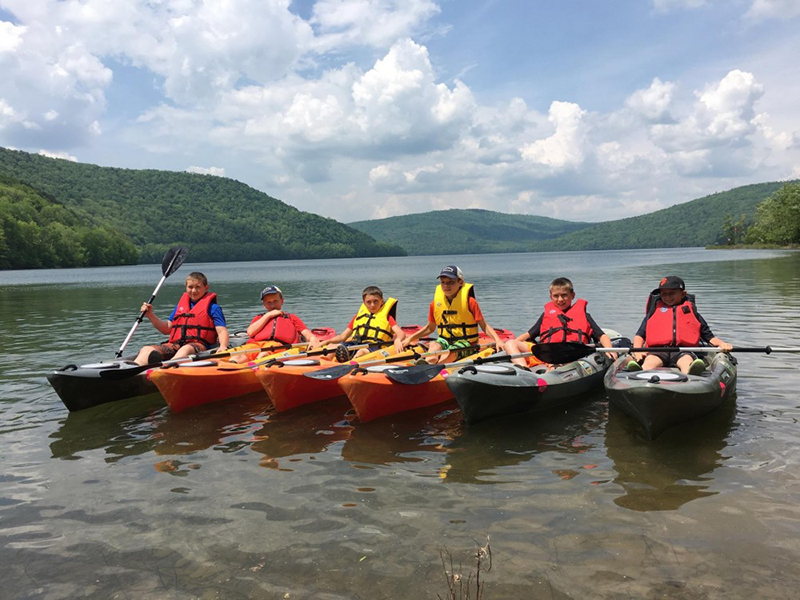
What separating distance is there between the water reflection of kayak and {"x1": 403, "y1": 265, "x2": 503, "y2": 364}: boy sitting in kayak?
235 cm

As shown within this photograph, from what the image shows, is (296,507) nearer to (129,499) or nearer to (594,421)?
(129,499)

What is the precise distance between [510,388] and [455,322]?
2183mm

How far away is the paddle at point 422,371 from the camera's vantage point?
723cm

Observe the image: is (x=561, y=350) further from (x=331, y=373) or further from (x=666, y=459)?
(x=331, y=373)

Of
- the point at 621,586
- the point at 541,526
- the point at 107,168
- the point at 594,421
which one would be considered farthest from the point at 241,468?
the point at 107,168

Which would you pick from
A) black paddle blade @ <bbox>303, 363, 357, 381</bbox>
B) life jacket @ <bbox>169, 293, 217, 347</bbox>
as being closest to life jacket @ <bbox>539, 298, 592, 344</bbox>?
black paddle blade @ <bbox>303, 363, 357, 381</bbox>

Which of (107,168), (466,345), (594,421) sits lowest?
(594,421)

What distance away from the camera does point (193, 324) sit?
9.54 m

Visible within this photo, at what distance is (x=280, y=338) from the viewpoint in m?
9.80

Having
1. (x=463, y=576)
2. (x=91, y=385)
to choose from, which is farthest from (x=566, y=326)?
(x=91, y=385)

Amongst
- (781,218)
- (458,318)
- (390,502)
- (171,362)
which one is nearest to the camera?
(390,502)

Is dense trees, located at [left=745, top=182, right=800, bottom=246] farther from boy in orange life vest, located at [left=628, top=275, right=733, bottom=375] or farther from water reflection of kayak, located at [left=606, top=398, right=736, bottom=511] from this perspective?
water reflection of kayak, located at [left=606, top=398, right=736, bottom=511]

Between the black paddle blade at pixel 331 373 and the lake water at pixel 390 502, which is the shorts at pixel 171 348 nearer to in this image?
the lake water at pixel 390 502

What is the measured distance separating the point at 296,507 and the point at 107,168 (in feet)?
561
